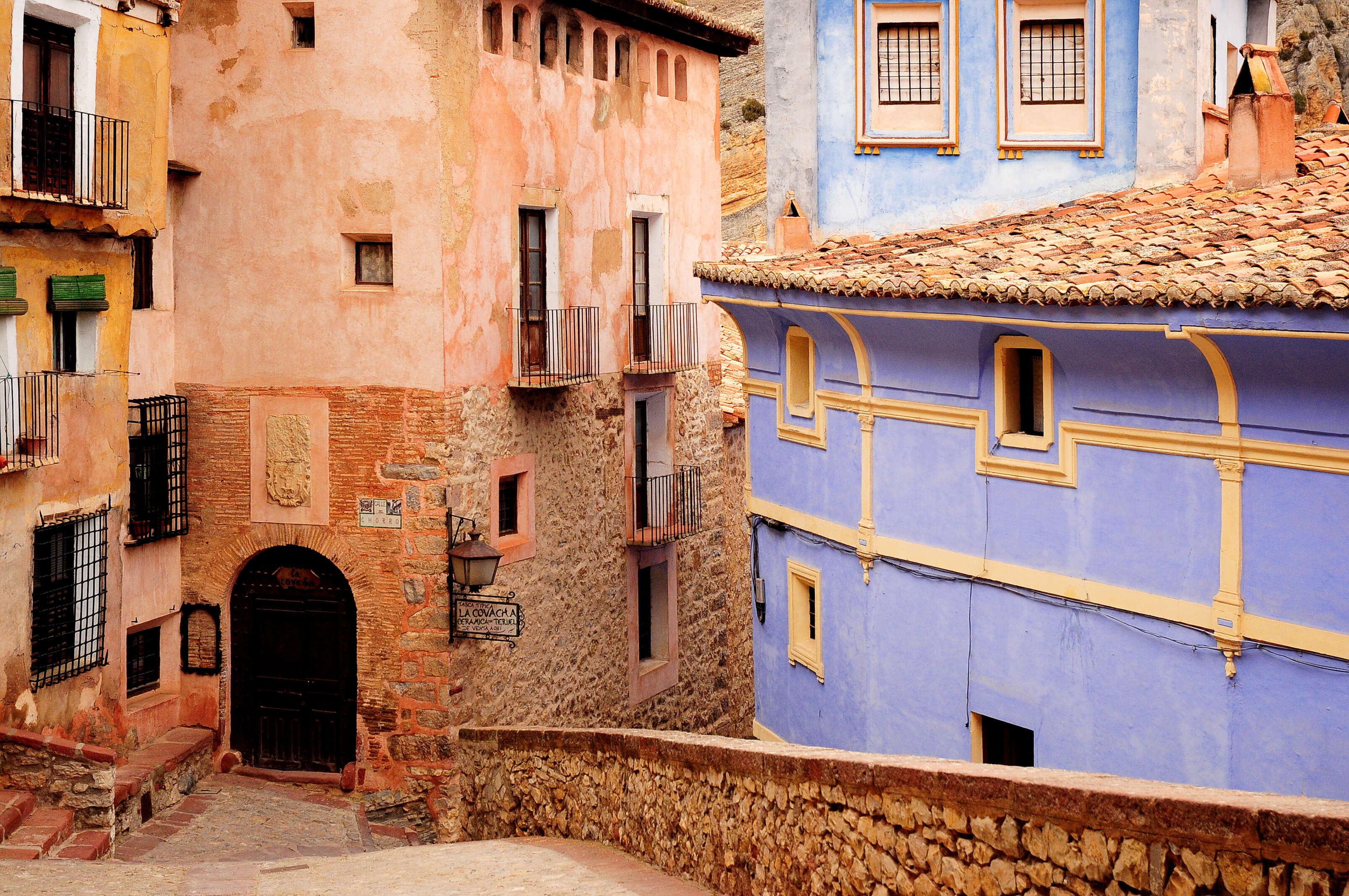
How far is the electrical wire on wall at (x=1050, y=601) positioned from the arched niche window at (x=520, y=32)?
681 centimetres

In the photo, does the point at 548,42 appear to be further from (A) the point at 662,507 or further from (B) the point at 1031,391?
(B) the point at 1031,391

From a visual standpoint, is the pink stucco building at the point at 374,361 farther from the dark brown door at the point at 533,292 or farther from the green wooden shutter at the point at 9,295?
the green wooden shutter at the point at 9,295

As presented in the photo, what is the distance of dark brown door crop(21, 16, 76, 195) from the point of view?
41.4 ft

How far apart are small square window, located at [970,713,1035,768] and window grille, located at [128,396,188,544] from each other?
9.36m

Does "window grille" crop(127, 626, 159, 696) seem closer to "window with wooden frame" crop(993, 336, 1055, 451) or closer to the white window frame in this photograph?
the white window frame

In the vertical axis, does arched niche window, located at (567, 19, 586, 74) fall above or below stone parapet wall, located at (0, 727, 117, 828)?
above

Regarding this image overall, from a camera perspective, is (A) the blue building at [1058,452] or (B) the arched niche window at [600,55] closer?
(A) the blue building at [1058,452]

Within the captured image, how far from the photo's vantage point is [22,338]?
1284cm

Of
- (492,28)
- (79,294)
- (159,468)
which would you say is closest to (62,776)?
(79,294)

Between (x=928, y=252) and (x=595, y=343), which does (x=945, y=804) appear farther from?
(x=595, y=343)

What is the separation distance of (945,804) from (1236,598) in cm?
375

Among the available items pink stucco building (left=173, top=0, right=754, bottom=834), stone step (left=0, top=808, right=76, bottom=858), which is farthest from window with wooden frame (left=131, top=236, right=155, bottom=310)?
stone step (left=0, top=808, right=76, bottom=858)

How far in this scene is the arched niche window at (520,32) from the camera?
17.7 m

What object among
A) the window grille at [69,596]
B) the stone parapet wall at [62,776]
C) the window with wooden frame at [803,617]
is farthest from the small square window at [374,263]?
the stone parapet wall at [62,776]
